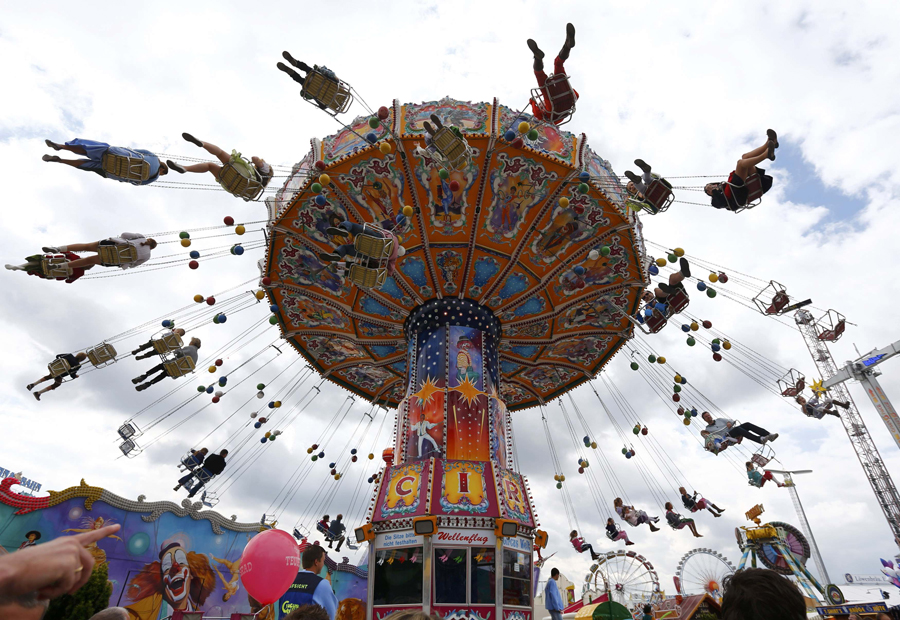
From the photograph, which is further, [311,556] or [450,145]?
[450,145]

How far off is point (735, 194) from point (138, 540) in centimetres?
1929

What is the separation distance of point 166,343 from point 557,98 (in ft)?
36.5

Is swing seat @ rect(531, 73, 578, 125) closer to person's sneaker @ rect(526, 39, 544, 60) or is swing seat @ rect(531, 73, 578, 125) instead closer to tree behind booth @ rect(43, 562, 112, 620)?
person's sneaker @ rect(526, 39, 544, 60)

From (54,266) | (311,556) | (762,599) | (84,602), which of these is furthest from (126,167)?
(762,599)

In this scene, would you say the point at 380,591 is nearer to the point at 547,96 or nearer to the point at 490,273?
the point at 490,273

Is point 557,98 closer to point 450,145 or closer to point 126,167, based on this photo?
point 450,145

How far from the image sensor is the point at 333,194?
41.2 feet

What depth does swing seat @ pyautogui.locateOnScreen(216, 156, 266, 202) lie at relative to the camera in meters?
10.2

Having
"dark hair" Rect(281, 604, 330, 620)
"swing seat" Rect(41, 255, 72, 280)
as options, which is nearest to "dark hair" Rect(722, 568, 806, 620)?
"dark hair" Rect(281, 604, 330, 620)

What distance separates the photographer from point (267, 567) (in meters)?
5.77

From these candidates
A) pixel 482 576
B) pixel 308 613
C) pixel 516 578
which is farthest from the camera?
pixel 516 578

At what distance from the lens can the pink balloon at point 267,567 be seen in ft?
18.9

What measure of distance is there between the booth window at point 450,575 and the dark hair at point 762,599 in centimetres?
915

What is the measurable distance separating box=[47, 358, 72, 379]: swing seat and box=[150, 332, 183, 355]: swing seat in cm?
175
